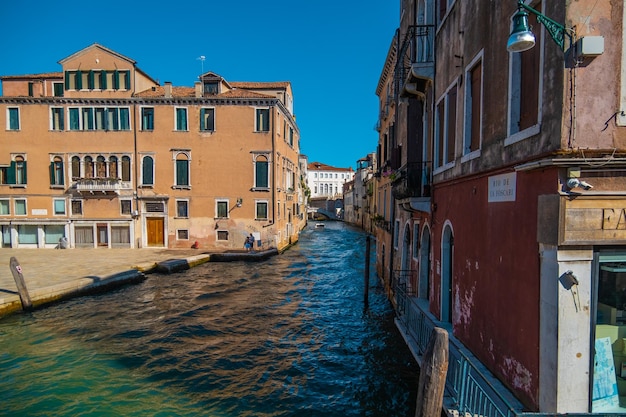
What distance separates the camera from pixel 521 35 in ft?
12.3

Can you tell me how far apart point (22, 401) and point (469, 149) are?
33.3 ft

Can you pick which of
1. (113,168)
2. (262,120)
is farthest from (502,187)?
(113,168)

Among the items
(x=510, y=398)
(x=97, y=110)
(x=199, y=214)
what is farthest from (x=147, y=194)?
(x=510, y=398)

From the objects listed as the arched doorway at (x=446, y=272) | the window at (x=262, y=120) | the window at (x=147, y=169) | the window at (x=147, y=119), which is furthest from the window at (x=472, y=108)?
the window at (x=147, y=119)

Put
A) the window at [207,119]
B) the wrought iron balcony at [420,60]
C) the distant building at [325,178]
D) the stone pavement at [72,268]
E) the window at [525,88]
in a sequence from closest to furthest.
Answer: the window at [525,88] < the wrought iron balcony at [420,60] < the stone pavement at [72,268] < the window at [207,119] < the distant building at [325,178]

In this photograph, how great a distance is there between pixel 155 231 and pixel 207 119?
879 centimetres

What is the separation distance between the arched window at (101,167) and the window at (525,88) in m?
27.6

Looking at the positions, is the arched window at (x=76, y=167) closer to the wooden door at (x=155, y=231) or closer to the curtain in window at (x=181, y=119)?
the wooden door at (x=155, y=231)

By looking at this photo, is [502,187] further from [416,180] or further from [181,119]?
[181,119]

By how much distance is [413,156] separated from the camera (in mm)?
11195

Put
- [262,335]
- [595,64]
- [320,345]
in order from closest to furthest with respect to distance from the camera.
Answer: [595,64] → [320,345] → [262,335]

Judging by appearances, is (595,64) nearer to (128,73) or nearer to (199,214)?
(199,214)

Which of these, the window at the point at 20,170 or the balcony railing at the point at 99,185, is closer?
the balcony railing at the point at 99,185

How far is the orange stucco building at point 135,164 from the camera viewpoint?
26188mm
